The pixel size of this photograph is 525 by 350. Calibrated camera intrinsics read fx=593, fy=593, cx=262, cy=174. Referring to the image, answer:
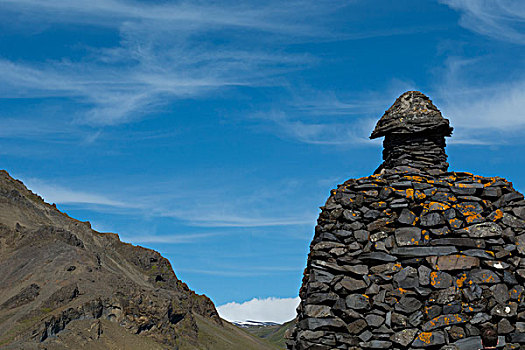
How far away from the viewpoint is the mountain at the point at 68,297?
104875mm

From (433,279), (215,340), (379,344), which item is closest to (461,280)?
(433,279)

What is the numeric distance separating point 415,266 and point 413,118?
225 inches

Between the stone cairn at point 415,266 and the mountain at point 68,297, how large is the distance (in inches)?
3547

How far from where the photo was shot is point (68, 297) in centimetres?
11706

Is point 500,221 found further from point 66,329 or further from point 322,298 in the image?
point 66,329

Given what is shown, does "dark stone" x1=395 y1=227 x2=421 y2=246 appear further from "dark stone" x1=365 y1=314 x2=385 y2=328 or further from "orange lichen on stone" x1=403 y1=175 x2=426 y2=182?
"dark stone" x1=365 y1=314 x2=385 y2=328

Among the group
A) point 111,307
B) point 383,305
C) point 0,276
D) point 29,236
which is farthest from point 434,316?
point 29,236

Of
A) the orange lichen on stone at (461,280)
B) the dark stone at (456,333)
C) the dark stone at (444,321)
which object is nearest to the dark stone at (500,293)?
the orange lichen on stone at (461,280)

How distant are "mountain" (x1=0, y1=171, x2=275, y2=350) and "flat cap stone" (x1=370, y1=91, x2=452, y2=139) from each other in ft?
287

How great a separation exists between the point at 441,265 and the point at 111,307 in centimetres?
11546

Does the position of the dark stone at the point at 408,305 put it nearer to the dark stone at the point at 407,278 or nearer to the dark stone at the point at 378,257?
the dark stone at the point at 407,278

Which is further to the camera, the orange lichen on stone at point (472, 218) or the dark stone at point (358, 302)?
the orange lichen on stone at point (472, 218)

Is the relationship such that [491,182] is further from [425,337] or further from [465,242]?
[425,337]

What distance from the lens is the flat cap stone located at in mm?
13898
